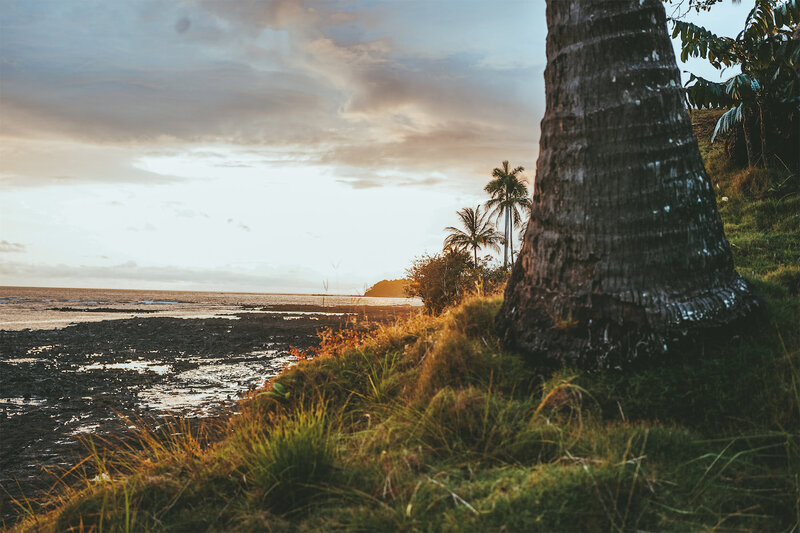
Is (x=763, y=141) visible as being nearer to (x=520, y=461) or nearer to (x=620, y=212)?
(x=620, y=212)

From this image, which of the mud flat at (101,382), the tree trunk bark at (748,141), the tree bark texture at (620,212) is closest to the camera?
the tree bark texture at (620,212)

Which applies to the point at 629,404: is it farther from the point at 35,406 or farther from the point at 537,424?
the point at 35,406

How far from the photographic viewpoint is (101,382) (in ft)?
45.0

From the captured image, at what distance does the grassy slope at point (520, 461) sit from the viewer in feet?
8.59

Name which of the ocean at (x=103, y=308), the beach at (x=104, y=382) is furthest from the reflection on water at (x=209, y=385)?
the ocean at (x=103, y=308)

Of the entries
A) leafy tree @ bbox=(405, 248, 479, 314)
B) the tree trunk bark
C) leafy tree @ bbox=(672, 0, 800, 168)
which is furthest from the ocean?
the tree trunk bark

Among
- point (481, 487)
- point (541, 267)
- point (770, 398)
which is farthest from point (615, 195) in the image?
point (481, 487)

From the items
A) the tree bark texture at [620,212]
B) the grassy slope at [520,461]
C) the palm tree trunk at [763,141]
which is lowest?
the grassy slope at [520,461]

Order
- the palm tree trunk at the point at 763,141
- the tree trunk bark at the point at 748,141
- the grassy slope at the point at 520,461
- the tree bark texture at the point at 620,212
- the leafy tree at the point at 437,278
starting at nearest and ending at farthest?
the grassy slope at the point at 520,461 → the tree bark texture at the point at 620,212 → the palm tree trunk at the point at 763,141 → the tree trunk bark at the point at 748,141 → the leafy tree at the point at 437,278

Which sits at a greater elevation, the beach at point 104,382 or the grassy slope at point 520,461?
the grassy slope at point 520,461

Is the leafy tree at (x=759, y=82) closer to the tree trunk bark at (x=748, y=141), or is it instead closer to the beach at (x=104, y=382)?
the tree trunk bark at (x=748, y=141)

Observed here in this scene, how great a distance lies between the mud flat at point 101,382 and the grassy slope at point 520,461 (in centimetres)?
387

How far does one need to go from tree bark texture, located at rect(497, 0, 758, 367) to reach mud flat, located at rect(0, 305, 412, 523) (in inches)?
156

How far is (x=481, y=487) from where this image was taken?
2852mm
